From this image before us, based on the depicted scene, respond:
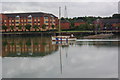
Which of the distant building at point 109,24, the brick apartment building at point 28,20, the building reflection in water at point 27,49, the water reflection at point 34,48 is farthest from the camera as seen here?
the distant building at point 109,24

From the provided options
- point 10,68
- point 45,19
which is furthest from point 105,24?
point 10,68

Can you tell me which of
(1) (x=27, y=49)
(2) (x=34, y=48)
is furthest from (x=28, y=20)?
(1) (x=27, y=49)

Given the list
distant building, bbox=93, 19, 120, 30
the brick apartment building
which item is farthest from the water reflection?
distant building, bbox=93, 19, 120, 30

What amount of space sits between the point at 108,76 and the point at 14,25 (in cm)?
6386

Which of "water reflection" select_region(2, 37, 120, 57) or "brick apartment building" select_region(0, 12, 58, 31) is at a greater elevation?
"brick apartment building" select_region(0, 12, 58, 31)

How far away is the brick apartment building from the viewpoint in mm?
70894

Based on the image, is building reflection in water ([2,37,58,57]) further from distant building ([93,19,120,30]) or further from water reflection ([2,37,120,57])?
distant building ([93,19,120,30])

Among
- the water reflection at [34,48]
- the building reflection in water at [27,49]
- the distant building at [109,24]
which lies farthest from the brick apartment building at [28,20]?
the building reflection in water at [27,49]

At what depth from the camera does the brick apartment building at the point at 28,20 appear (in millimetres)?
70894

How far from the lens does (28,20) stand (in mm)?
72062

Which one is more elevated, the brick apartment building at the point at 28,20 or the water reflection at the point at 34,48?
the brick apartment building at the point at 28,20

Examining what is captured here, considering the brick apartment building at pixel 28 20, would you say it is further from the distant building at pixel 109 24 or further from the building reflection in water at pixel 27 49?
the building reflection in water at pixel 27 49

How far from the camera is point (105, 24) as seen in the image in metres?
84.0

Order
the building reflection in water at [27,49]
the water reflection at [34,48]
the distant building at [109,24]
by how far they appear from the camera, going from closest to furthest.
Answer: the building reflection in water at [27,49] < the water reflection at [34,48] < the distant building at [109,24]
